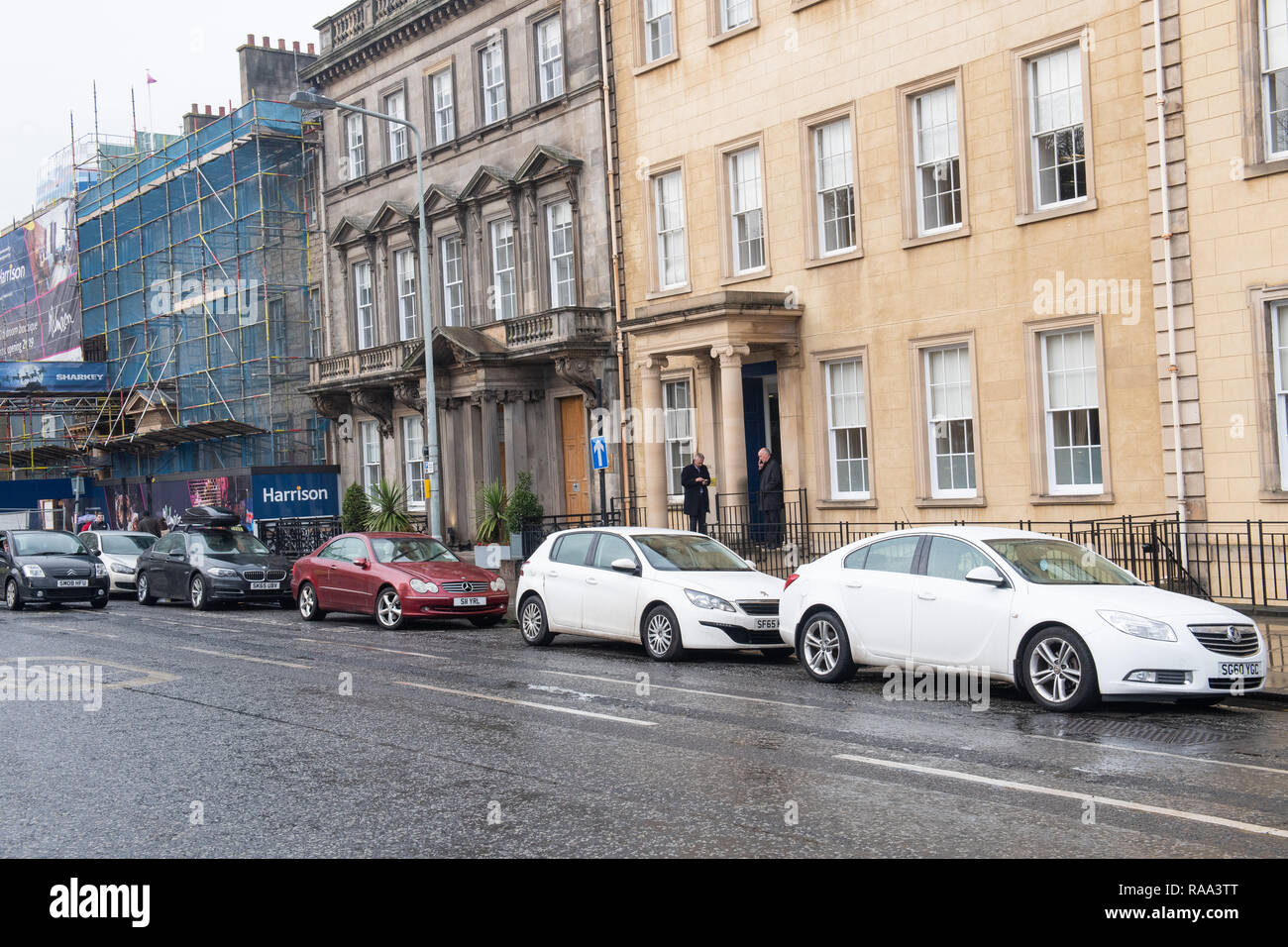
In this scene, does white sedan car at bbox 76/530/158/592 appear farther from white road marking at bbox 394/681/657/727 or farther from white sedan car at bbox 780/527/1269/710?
white sedan car at bbox 780/527/1269/710

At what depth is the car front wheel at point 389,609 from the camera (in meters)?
20.8

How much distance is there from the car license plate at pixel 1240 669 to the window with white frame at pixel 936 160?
1175 centimetres

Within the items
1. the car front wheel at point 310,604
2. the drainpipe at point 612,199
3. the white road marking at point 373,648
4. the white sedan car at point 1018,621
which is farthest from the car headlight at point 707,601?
the drainpipe at point 612,199

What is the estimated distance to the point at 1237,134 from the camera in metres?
17.5

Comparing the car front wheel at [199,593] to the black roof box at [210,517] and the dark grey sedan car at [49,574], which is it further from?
the black roof box at [210,517]

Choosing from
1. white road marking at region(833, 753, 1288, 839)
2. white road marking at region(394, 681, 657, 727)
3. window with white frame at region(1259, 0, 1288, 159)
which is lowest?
white road marking at region(833, 753, 1288, 839)

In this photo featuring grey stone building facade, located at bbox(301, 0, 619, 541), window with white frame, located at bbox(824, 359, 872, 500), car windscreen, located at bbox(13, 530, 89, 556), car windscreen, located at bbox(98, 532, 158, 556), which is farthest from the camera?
car windscreen, located at bbox(98, 532, 158, 556)

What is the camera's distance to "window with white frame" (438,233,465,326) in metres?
33.7

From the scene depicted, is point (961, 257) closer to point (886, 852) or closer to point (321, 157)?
point (886, 852)

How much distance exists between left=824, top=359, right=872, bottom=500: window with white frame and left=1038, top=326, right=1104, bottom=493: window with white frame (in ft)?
11.9

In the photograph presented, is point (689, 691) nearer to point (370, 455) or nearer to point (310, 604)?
point (310, 604)

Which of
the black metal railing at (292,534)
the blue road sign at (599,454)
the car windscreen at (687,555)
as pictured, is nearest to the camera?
the car windscreen at (687,555)

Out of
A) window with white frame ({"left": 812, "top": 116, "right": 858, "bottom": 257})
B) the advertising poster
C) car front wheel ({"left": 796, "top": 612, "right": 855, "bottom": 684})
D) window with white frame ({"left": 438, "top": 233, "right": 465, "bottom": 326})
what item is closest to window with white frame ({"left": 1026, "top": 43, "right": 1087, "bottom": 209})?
window with white frame ({"left": 812, "top": 116, "right": 858, "bottom": 257})

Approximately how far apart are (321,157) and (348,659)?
27.0 metres
